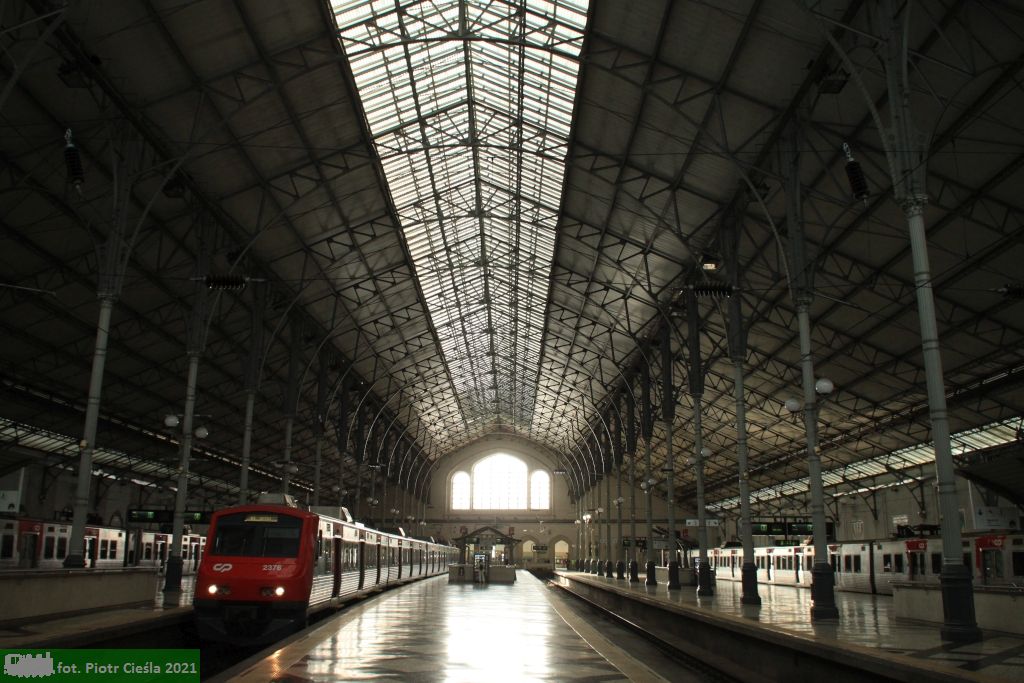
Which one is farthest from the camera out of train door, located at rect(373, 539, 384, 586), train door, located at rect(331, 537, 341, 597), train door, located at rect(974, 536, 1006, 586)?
train door, located at rect(373, 539, 384, 586)

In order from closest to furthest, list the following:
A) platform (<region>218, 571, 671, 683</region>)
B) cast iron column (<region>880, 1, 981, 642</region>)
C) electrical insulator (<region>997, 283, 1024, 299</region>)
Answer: platform (<region>218, 571, 671, 683</region>), cast iron column (<region>880, 1, 981, 642</region>), electrical insulator (<region>997, 283, 1024, 299</region>)

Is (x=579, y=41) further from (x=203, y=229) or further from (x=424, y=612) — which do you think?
(x=424, y=612)

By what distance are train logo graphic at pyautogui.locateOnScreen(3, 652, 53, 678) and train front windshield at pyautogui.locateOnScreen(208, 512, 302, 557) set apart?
13396 mm

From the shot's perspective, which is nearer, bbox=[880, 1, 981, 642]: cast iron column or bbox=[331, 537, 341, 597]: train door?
bbox=[880, 1, 981, 642]: cast iron column

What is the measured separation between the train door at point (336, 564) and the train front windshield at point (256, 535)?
4.32m

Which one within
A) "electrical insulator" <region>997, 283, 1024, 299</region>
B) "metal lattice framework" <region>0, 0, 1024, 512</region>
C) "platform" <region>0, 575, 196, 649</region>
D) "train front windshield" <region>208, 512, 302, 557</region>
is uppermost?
"metal lattice framework" <region>0, 0, 1024, 512</region>

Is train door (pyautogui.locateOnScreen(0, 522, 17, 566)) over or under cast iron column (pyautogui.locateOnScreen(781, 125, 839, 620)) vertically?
under

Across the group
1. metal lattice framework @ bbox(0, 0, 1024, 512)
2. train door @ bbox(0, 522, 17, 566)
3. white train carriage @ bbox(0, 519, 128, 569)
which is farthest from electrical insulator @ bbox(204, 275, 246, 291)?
train door @ bbox(0, 522, 17, 566)

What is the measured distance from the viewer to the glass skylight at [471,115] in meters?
23.3

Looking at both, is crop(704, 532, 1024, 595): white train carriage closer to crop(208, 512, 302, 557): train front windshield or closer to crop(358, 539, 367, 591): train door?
crop(358, 539, 367, 591): train door

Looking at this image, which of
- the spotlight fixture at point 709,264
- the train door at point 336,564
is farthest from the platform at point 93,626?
the spotlight fixture at point 709,264

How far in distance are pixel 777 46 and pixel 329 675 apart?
17779mm

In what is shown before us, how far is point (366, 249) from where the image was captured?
36.2 meters

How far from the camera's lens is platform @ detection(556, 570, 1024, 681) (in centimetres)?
1020
